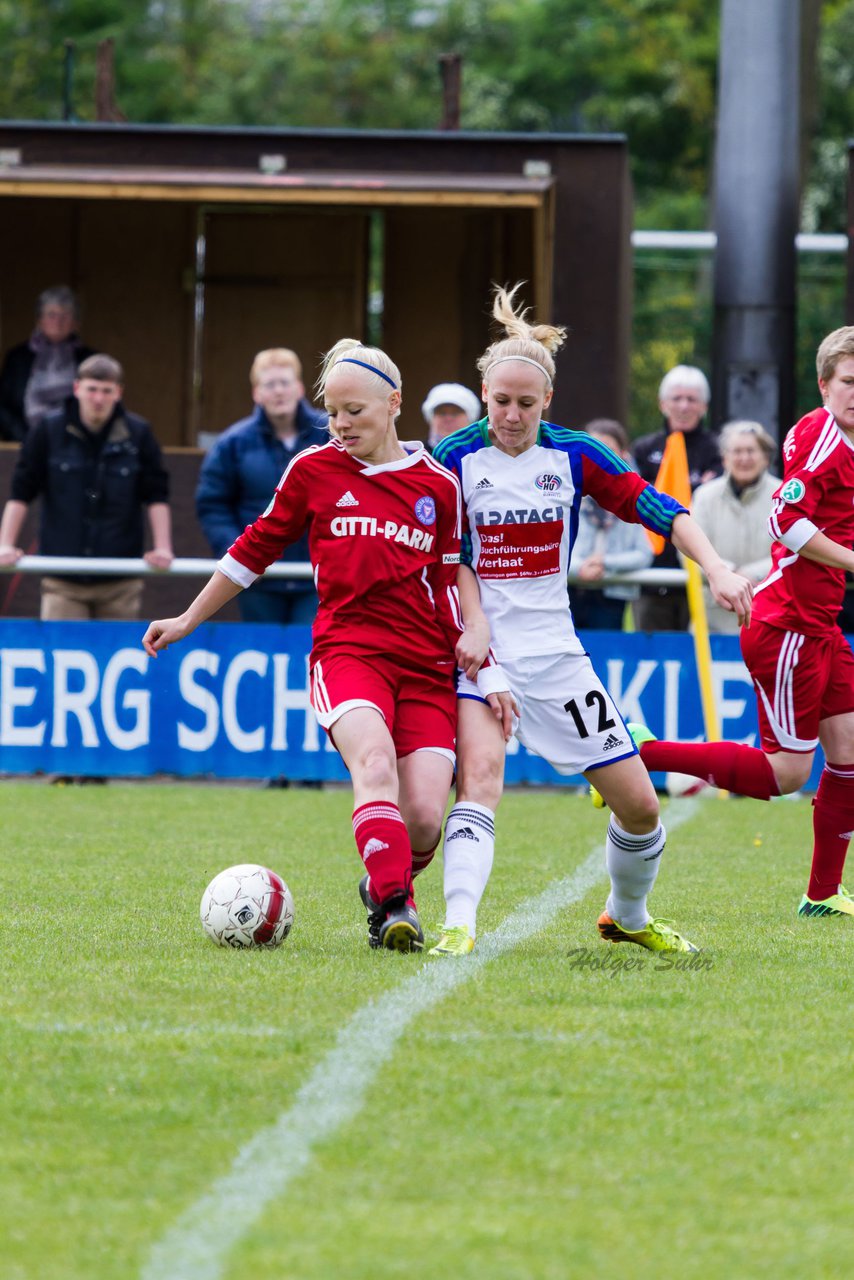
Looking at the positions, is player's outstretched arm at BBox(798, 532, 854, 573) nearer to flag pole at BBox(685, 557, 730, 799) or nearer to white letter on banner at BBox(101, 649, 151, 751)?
flag pole at BBox(685, 557, 730, 799)

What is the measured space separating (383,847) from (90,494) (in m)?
6.66

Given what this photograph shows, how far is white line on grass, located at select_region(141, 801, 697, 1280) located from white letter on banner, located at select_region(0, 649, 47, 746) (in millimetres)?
5926

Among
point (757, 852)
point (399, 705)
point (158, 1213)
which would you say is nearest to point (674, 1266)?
point (158, 1213)

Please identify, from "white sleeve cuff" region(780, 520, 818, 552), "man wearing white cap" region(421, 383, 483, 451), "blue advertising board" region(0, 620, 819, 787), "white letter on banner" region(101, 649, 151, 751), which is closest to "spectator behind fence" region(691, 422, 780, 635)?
"blue advertising board" region(0, 620, 819, 787)

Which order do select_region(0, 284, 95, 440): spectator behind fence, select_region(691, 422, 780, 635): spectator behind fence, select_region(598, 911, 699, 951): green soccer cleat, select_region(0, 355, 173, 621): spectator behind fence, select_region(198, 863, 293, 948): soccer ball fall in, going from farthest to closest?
1. select_region(0, 284, 95, 440): spectator behind fence
2. select_region(0, 355, 173, 621): spectator behind fence
3. select_region(691, 422, 780, 635): spectator behind fence
4. select_region(598, 911, 699, 951): green soccer cleat
5. select_region(198, 863, 293, 948): soccer ball

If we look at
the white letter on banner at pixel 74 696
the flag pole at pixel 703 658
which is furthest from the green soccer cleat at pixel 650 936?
the white letter on banner at pixel 74 696

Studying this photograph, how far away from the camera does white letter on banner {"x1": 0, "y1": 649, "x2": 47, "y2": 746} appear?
11453 millimetres

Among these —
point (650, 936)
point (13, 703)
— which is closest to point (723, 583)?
point (650, 936)

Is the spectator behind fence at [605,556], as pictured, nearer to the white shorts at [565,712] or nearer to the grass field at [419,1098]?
the grass field at [419,1098]

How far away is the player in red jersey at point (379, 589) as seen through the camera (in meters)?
5.75

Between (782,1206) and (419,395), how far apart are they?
44.9 ft

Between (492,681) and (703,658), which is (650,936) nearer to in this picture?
(492,681)

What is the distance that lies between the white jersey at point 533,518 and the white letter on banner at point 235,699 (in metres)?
5.53

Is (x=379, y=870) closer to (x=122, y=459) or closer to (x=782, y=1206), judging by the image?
(x=782, y=1206)
